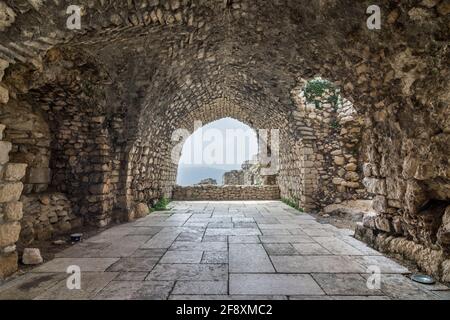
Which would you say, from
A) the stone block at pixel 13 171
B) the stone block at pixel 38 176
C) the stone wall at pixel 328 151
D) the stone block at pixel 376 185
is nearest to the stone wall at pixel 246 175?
the stone wall at pixel 328 151

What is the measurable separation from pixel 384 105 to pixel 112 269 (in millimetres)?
3849

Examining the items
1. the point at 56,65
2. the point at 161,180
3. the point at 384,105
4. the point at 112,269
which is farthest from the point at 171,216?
the point at 384,105

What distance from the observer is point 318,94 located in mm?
7219

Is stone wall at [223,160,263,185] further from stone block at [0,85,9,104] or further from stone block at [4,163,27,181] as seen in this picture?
stone block at [0,85,9,104]

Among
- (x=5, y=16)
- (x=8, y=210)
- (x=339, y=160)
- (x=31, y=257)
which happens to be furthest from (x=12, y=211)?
(x=339, y=160)

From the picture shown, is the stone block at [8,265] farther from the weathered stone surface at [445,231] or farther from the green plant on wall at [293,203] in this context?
the green plant on wall at [293,203]

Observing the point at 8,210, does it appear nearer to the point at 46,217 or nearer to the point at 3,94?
the point at 3,94

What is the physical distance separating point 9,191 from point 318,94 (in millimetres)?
7102

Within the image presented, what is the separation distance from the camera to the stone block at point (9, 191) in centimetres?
252

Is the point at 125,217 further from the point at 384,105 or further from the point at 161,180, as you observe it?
the point at 384,105

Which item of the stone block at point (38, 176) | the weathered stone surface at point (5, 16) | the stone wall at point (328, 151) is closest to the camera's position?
the weathered stone surface at point (5, 16)

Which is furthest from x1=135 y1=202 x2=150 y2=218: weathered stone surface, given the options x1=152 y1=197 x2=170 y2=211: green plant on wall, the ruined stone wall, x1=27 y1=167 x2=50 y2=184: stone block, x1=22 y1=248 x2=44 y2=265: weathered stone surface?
the ruined stone wall

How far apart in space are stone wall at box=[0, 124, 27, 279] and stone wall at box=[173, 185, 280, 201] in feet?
27.6

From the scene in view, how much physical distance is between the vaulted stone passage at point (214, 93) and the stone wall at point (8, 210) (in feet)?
0.04
